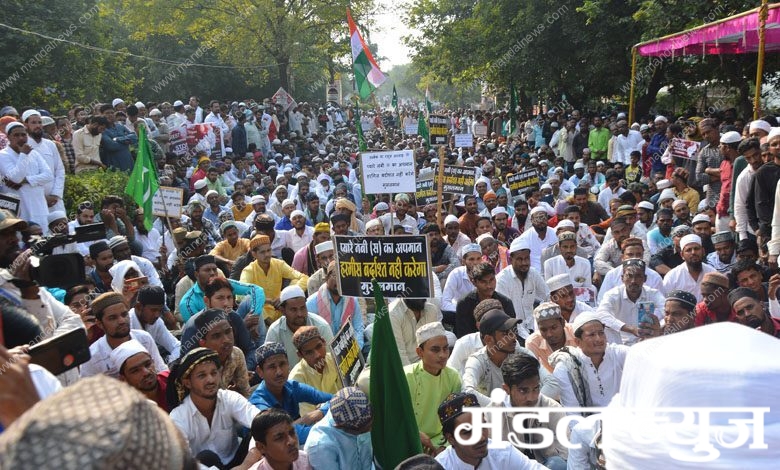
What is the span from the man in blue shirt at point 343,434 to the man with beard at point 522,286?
327 centimetres

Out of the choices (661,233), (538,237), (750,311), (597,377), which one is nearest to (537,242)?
(538,237)

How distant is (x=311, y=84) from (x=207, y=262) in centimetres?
→ 3654

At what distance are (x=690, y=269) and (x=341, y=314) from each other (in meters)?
3.26

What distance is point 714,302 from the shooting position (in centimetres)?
608

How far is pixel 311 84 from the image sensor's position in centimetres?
4206

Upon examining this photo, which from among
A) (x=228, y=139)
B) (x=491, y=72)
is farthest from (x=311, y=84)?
(x=228, y=139)

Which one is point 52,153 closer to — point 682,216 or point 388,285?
point 388,285

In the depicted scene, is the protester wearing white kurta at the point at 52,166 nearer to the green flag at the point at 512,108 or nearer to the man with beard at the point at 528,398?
the man with beard at the point at 528,398

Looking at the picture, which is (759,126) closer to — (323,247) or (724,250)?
(724,250)

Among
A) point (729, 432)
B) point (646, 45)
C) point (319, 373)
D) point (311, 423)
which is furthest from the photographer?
point (646, 45)

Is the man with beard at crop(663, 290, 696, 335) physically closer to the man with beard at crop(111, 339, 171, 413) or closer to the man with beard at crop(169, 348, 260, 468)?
the man with beard at crop(169, 348, 260, 468)

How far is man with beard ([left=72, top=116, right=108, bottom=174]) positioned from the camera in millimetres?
11602

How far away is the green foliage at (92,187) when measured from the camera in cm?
1002

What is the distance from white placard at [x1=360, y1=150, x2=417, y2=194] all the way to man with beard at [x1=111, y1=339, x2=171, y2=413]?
3744 mm
